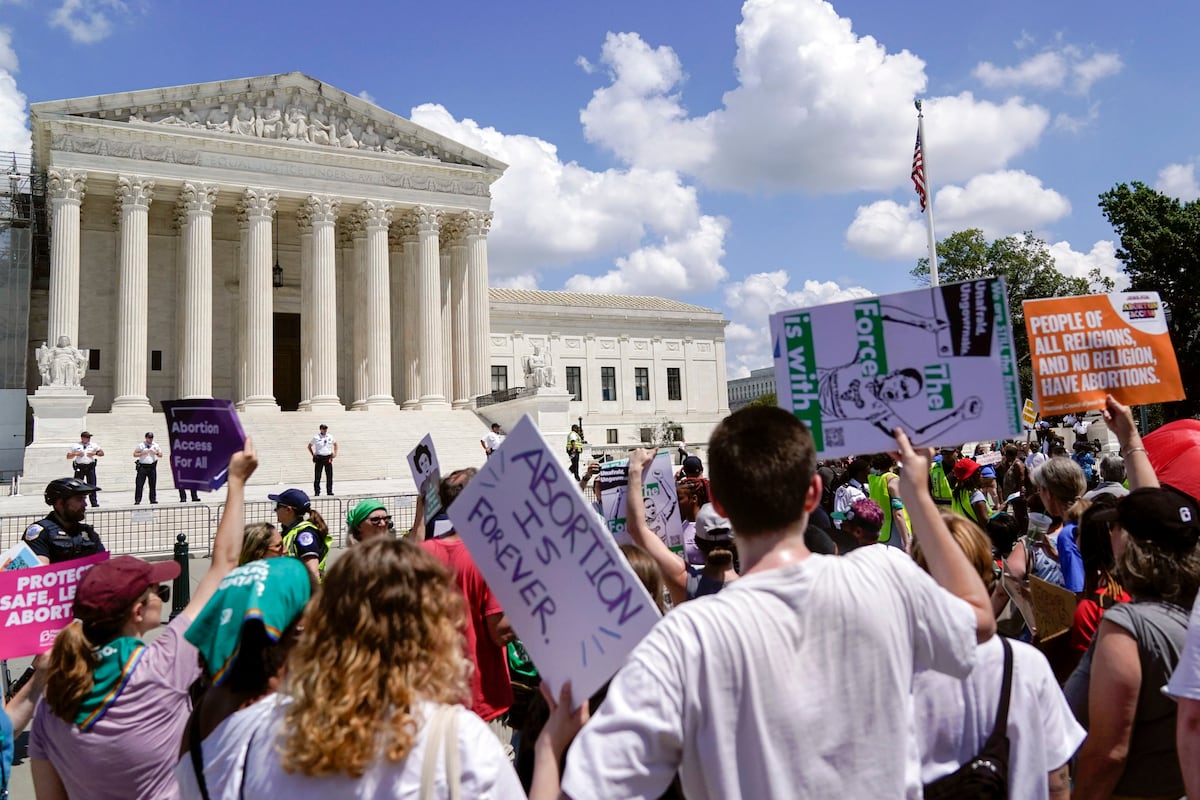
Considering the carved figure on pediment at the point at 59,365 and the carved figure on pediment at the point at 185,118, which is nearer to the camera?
the carved figure on pediment at the point at 59,365

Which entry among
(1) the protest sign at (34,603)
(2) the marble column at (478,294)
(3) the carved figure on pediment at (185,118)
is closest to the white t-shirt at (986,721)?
(1) the protest sign at (34,603)

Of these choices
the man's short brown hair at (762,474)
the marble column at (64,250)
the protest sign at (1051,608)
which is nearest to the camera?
the man's short brown hair at (762,474)

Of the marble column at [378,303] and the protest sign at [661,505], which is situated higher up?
the marble column at [378,303]

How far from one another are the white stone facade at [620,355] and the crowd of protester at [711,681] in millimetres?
49532

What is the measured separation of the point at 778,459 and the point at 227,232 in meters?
41.3

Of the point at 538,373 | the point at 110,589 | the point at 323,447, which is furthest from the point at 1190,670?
the point at 538,373

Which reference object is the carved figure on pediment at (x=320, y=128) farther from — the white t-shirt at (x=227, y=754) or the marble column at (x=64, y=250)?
the white t-shirt at (x=227, y=754)

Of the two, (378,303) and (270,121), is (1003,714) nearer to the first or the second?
(378,303)

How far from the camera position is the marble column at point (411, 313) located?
38.7 m

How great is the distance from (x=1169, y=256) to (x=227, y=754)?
168ft

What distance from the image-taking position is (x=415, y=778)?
79.6 inches

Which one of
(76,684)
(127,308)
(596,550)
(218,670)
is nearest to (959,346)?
(596,550)

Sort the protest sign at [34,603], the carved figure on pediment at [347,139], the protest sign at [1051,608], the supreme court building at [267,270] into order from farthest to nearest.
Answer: the carved figure on pediment at [347,139]
the supreme court building at [267,270]
the protest sign at [34,603]
the protest sign at [1051,608]

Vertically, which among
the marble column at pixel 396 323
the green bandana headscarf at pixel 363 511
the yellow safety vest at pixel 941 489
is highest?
the marble column at pixel 396 323
